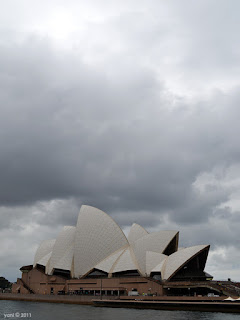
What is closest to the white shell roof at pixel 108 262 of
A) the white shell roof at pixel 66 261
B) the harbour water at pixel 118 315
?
the white shell roof at pixel 66 261

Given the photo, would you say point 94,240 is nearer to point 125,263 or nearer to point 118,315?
point 125,263

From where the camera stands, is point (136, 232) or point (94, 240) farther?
point (136, 232)

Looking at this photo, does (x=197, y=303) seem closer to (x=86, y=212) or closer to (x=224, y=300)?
(x=224, y=300)

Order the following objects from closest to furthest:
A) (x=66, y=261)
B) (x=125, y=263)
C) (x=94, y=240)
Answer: (x=125, y=263) → (x=94, y=240) → (x=66, y=261)

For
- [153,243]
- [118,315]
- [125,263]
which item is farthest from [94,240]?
[118,315]

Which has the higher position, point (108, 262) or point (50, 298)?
point (108, 262)

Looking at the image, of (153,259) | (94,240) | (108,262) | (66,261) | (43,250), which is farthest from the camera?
(43,250)

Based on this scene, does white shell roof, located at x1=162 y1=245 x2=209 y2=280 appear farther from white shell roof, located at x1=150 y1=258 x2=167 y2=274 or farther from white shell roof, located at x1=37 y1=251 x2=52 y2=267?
white shell roof, located at x1=37 y1=251 x2=52 y2=267

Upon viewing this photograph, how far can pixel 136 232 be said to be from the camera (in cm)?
9156

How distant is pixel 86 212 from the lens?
8419 cm

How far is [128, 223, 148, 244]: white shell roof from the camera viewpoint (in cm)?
9050

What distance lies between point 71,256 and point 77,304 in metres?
15.3

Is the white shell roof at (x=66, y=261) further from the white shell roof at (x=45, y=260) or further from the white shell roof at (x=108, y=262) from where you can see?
the white shell roof at (x=108, y=262)

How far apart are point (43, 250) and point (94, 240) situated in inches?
946
